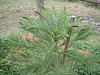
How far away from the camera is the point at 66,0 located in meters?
10.3

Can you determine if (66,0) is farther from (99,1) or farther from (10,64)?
(10,64)

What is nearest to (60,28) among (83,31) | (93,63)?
(83,31)

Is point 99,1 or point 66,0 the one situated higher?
point 66,0

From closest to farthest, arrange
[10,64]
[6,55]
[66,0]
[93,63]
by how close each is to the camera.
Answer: [93,63] < [10,64] < [6,55] < [66,0]

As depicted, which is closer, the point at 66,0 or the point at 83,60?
the point at 83,60

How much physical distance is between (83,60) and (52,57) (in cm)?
32

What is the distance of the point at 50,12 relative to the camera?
994 mm

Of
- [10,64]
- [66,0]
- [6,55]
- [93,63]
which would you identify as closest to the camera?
[93,63]

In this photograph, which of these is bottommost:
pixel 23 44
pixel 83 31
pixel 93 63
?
pixel 93 63

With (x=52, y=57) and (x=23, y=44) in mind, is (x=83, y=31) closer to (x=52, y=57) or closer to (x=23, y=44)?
(x=52, y=57)

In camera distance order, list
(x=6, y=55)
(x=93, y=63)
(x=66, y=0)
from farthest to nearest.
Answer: (x=66, y=0) < (x=6, y=55) < (x=93, y=63)

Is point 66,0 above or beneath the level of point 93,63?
above

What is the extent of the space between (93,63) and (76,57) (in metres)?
0.17

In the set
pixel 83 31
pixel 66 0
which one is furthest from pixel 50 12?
pixel 66 0
